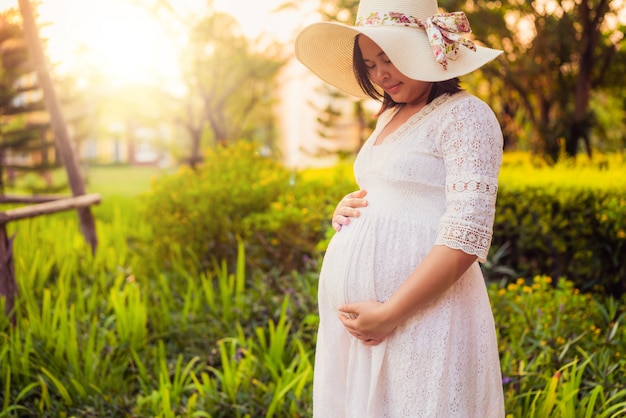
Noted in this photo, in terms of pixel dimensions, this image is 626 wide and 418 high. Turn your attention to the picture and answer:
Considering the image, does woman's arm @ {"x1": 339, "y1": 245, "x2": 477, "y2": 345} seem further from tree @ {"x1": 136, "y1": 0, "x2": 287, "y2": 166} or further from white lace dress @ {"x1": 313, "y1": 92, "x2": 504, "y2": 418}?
tree @ {"x1": 136, "y1": 0, "x2": 287, "y2": 166}

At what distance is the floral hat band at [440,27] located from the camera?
1.58 m

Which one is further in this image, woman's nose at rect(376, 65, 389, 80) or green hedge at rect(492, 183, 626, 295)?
green hedge at rect(492, 183, 626, 295)

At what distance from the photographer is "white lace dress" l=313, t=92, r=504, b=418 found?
1496 millimetres

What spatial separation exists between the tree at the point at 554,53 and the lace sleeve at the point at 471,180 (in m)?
5.36

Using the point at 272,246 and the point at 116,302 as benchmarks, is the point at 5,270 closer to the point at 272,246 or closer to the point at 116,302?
the point at 116,302

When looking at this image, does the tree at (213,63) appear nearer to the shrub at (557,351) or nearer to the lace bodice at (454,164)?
the shrub at (557,351)

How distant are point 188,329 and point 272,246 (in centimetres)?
112

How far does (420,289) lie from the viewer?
4.93ft

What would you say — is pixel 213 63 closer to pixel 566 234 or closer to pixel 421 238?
pixel 566 234

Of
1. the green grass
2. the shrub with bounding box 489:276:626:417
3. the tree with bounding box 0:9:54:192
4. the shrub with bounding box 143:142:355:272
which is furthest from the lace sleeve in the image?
the green grass

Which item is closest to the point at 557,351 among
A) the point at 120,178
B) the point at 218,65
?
the point at 218,65

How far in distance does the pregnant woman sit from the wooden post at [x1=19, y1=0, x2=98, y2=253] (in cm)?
342

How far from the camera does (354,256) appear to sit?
5.52ft

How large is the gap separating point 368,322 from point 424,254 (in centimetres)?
21
